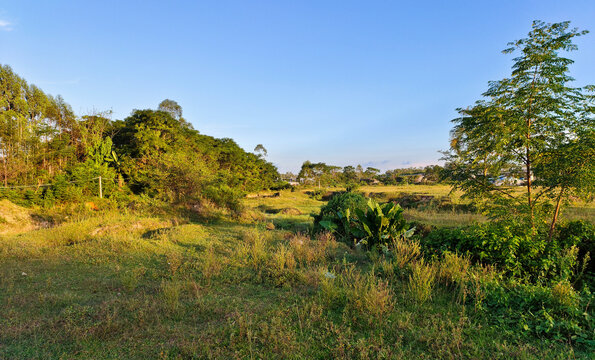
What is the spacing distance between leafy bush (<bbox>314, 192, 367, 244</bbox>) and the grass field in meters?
3.13

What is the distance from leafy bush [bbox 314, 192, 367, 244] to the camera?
9.02m

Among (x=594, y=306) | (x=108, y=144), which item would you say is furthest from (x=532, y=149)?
(x=108, y=144)

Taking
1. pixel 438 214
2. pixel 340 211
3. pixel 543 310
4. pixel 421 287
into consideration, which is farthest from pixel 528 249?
pixel 438 214

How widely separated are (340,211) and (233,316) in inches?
261

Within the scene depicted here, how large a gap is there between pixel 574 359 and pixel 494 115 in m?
4.79

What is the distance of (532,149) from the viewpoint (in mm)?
5793

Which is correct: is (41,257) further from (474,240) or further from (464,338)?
(474,240)

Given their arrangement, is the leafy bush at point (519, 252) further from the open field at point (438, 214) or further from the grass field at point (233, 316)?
the grass field at point (233, 316)

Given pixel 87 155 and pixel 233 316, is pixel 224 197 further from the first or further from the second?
pixel 87 155

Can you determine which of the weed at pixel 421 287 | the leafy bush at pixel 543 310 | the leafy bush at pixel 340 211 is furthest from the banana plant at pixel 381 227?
the leafy bush at pixel 543 310

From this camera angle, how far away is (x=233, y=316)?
3.36m

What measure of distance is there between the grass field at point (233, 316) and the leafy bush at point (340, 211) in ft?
10.3

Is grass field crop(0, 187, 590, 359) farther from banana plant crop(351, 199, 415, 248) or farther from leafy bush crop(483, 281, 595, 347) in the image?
banana plant crop(351, 199, 415, 248)

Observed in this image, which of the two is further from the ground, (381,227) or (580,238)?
(580,238)
